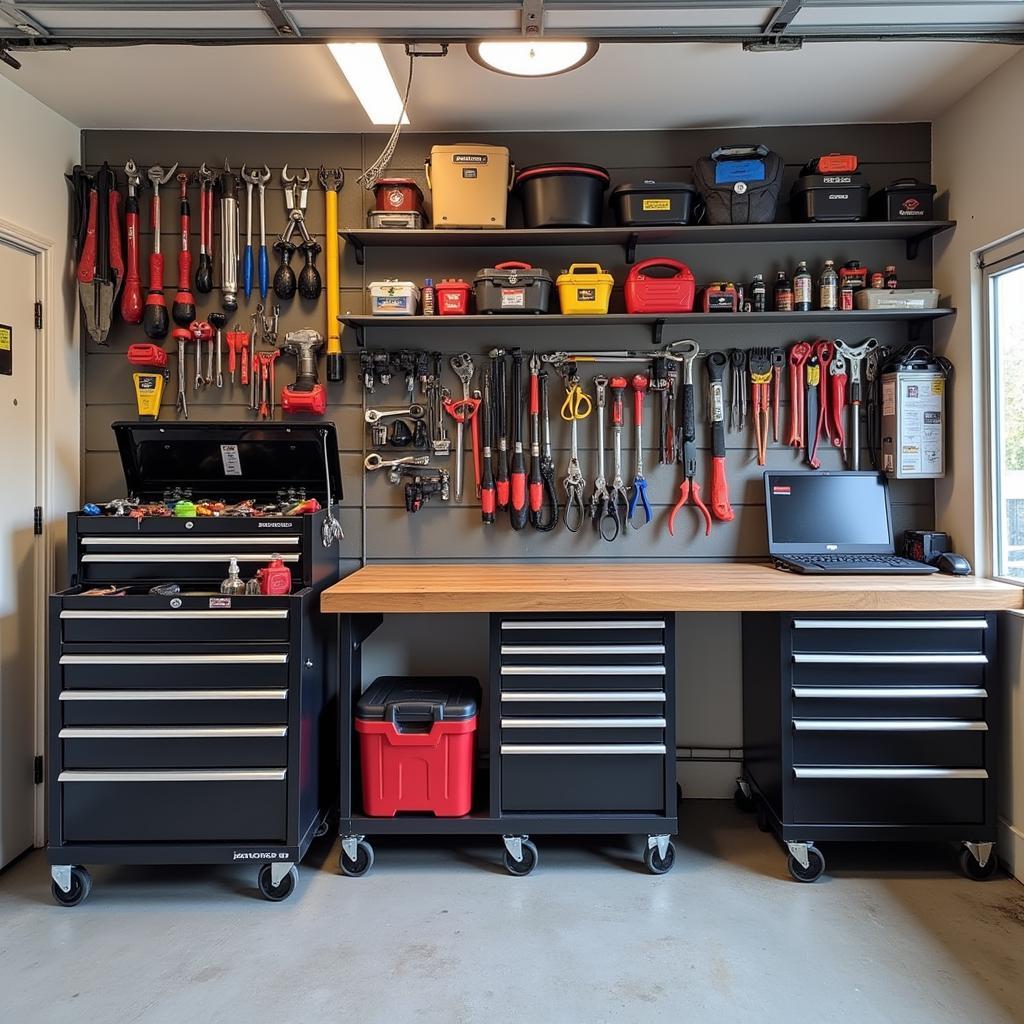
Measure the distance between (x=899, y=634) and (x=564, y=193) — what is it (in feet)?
6.19

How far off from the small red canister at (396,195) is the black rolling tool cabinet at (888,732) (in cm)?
199

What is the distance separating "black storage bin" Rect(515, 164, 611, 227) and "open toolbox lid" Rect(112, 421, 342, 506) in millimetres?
1104

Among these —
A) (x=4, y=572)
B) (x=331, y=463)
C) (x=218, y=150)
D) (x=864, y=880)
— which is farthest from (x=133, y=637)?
(x=864, y=880)

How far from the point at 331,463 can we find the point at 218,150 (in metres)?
1.40

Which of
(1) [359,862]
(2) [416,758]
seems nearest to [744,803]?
(2) [416,758]

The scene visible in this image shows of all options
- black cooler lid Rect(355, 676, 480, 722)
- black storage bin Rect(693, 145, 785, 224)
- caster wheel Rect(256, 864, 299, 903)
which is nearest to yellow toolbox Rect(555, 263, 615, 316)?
black storage bin Rect(693, 145, 785, 224)

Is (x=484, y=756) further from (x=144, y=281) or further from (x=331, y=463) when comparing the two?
(x=144, y=281)

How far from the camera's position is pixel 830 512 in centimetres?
283

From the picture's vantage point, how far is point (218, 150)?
2.91 m

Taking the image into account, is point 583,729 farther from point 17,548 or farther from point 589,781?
point 17,548

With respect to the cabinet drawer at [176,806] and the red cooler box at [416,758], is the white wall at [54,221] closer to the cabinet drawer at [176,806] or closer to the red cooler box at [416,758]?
the cabinet drawer at [176,806]

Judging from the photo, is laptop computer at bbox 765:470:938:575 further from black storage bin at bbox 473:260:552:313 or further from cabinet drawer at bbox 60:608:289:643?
cabinet drawer at bbox 60:608:289:643

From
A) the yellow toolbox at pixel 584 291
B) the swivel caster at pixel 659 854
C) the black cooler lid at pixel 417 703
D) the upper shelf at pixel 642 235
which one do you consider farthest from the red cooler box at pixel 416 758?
the upper shelf at pixel 642 235

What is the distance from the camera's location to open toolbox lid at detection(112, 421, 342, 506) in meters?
2.53
